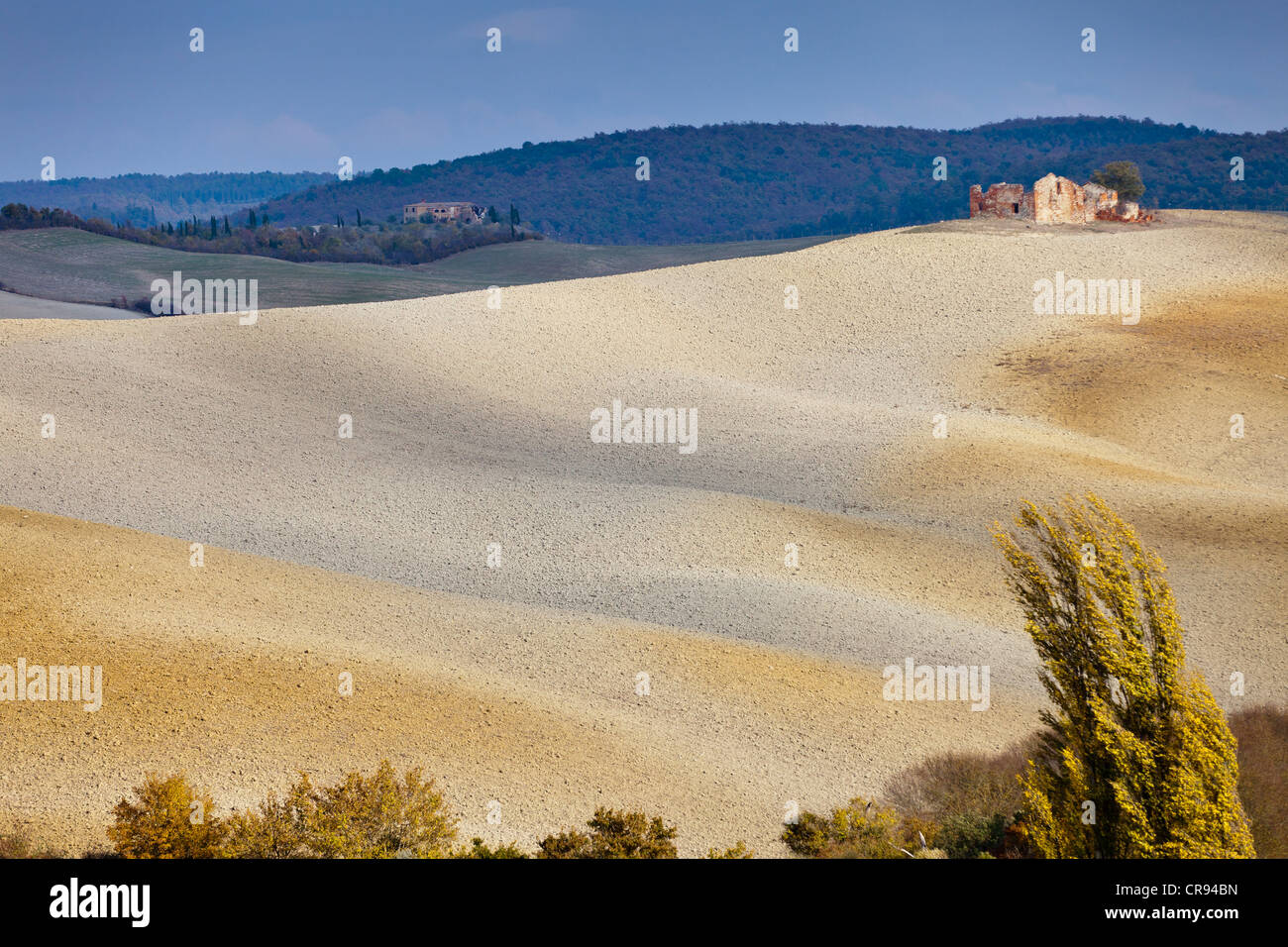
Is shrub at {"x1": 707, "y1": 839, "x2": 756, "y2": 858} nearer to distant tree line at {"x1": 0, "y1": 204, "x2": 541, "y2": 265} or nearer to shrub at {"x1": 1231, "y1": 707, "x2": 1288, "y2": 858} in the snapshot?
shrub at {"x1": 1231, "y1": 707, "x2": 1288, "y2": 858}

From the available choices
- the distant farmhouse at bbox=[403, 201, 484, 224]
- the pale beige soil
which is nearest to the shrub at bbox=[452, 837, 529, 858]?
the pale beige soil

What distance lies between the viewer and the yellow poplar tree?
7484 mm

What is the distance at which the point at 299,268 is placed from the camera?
4274 inches

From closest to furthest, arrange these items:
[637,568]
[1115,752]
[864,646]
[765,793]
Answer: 1. [1115,752]
2. [765,793]
3. [864,646]
4. [637,568]

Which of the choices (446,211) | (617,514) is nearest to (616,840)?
(617,514)

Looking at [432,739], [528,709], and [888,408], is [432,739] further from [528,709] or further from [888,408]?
[888,408]

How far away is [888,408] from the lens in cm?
2941

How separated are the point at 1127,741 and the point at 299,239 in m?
134

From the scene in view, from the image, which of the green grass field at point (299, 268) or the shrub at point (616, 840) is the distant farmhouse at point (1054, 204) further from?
the green grass field at point (299, 268)

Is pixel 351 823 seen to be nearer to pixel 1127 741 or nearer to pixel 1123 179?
pixel 1127 741

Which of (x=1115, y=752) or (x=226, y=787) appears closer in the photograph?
(x=1115, y=752)
